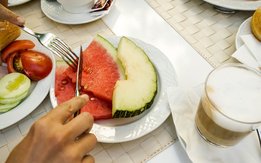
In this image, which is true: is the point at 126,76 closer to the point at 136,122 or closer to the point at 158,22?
the point at 136,122

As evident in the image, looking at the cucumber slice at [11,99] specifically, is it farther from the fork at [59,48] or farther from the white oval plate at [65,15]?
the white oval plate at [65,15]

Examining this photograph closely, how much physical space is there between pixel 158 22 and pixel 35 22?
1.46 ft

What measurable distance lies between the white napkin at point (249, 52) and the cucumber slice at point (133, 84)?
10.3 inches

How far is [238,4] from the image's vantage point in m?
0.90

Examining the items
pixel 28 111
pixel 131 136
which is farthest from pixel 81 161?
pixel 28 111

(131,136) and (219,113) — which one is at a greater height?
(219,113)

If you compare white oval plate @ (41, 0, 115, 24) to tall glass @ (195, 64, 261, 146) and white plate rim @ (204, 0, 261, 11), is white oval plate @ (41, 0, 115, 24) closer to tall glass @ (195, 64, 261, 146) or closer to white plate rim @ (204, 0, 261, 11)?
white plate rim @ (204, 0, 261, 11)

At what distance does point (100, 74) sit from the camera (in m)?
0.74

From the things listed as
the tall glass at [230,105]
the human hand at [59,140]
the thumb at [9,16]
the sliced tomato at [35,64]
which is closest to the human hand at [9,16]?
the thumb at [9,16]

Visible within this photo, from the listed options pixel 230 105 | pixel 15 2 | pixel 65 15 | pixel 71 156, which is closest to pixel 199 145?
pixel 230 105

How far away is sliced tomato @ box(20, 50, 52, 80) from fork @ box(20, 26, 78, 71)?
1.5 inches

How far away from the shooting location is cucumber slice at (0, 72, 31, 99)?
701 millimetres

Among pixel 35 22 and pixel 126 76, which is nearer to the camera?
pixel 126 76

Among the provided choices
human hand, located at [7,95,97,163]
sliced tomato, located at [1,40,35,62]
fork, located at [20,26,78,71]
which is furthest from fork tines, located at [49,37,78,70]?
human hand, located at [7,95,97,163]
